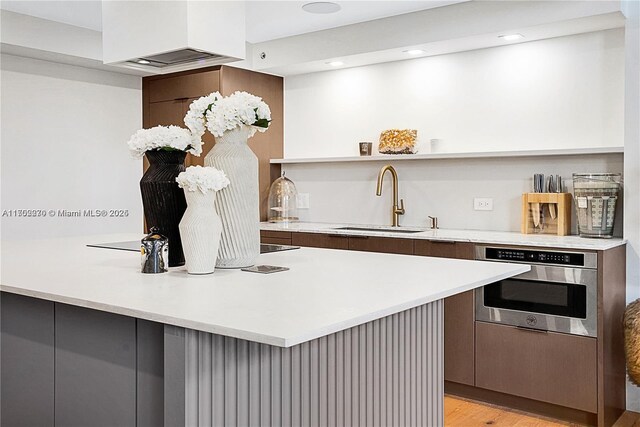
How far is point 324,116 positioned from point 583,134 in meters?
2.03

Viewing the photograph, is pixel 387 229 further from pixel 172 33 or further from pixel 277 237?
pixel 172 33

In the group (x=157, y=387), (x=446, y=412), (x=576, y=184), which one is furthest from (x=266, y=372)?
(x=576, y=184)

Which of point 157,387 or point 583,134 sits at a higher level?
point 583,134

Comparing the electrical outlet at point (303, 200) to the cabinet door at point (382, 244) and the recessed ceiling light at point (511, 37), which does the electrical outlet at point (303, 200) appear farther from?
the recessed ceiling light at point (511, 37)

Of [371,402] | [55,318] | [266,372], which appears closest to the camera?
[266,372]

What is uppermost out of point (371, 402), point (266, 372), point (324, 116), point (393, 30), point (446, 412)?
point (393, 30)

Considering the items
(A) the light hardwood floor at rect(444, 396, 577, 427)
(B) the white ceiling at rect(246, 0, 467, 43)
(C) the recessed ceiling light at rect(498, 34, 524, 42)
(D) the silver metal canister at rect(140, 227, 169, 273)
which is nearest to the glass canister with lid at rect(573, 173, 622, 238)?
(C) the recessed ceiling light at rect(498, 34, 524, 42)

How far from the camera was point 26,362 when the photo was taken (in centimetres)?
204

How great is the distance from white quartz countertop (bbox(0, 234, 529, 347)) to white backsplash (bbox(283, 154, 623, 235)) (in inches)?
66.0

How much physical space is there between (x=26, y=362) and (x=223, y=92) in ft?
9.73

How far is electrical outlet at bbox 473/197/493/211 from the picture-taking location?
13.2 feet

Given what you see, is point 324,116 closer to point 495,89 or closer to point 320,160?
point 320,160

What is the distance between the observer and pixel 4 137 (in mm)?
4391

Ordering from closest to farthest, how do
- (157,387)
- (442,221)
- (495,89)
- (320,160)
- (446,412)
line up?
(157,387) → (446,412) → (495,89) → (442,221) → (320,160)
